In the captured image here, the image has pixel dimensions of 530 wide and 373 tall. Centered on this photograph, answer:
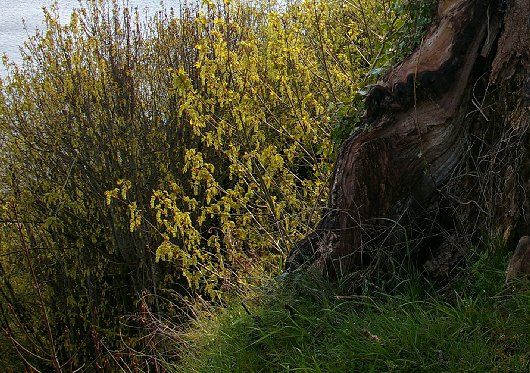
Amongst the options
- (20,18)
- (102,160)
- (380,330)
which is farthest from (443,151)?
(20,18)

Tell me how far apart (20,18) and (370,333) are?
60.3 ft

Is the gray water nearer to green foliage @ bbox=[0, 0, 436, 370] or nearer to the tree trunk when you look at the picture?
green foliage @ bbox=[0, 0, 436, 370]

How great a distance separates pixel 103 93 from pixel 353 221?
4.60 meters

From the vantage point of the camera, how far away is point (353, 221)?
13.5 ft

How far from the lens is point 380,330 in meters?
3.33

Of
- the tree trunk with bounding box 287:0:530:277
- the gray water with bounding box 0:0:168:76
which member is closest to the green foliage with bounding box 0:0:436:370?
the tree trunk with bounding box 287:0:530:277

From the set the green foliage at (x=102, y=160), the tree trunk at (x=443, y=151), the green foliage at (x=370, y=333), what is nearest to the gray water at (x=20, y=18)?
the green foliage at (x=102, y=160)

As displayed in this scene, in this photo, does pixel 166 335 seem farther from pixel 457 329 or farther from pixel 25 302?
pixel 25 302

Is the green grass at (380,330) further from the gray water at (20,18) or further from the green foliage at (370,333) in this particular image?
the gray water at (20,18)

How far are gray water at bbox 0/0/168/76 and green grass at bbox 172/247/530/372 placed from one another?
41.2ft

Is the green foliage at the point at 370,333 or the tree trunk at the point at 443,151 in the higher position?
the tree trunk at the point at 443,151

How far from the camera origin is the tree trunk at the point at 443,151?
11.9 ft

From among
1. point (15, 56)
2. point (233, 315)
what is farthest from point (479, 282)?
point (15, 56)

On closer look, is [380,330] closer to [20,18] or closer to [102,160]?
[102,160]
